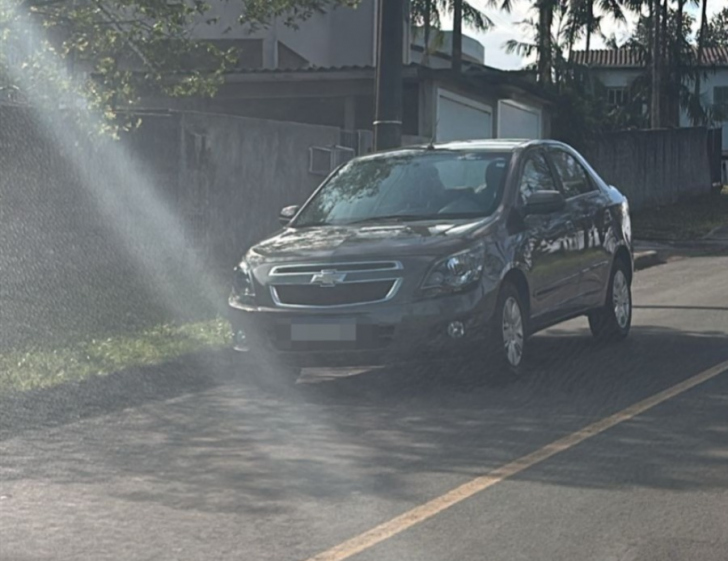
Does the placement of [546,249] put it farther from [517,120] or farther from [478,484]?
[517,120]

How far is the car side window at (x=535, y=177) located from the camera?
1108cm

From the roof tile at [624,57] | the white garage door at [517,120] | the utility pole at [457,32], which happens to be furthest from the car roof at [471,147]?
the roof tile at [624,57]

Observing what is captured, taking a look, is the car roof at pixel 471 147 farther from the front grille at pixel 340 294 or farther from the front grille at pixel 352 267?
the front grille at pixel 340 294

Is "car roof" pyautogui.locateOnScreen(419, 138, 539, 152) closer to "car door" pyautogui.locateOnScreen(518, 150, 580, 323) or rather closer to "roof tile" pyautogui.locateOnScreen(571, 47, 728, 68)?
"car door" pyautogui.locateOnScreen(518, 150, 580, 323)

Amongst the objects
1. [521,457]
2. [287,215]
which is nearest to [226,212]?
[287,215]

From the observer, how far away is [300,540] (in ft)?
19.9

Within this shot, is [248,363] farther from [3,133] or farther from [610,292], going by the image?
[3,133]

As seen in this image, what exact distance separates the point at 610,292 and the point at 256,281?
11.4 feet

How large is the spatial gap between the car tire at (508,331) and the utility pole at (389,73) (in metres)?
4.36

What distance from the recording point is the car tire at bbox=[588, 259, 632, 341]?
12.2 metres

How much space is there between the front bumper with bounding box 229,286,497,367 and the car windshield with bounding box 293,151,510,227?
109 centimetres

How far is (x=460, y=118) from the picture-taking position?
27109mm

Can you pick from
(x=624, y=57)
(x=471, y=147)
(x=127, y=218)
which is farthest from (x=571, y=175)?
(x=624, y=57)

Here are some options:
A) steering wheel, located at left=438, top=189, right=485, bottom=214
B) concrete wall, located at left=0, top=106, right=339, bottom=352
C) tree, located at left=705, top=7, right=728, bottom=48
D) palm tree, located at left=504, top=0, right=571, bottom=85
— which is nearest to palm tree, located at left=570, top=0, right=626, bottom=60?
palm tree, located at left=504, top=0, right=571, bottom=85
